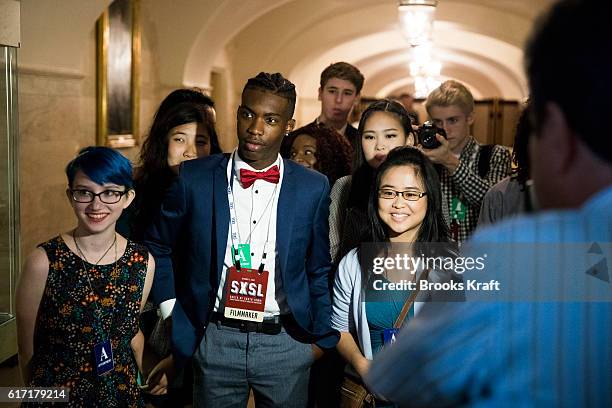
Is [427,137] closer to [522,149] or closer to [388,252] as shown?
[388,252]

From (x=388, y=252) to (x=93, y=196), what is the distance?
1.23 meters

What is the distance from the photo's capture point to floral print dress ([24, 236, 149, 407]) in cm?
304

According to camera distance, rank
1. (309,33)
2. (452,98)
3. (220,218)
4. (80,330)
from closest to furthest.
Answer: (80,330)
(220,218)
(452,98)
(309,33)

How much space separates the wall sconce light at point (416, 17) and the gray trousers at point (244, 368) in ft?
23.3

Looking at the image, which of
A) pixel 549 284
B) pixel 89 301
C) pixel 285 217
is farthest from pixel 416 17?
pixel 549 284

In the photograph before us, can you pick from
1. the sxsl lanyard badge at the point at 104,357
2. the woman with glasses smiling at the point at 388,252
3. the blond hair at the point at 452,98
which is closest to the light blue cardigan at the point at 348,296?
the woman with glasses smiling at the point at 388,252

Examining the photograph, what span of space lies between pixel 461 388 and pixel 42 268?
2.22m

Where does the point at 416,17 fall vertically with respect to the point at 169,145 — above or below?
above

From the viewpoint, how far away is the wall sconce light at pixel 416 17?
9.77 meters

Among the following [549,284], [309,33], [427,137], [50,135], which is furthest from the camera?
[309,33]

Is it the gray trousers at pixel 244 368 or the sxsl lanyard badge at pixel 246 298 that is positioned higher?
the sxsl lanyard badge at pixel 246 298

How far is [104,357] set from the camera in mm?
3080

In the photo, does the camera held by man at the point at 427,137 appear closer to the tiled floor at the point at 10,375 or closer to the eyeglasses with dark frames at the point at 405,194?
the eyeglasses with dark frames at the point at 405,194

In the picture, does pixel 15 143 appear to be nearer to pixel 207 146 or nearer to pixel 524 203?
pixel 207 146
